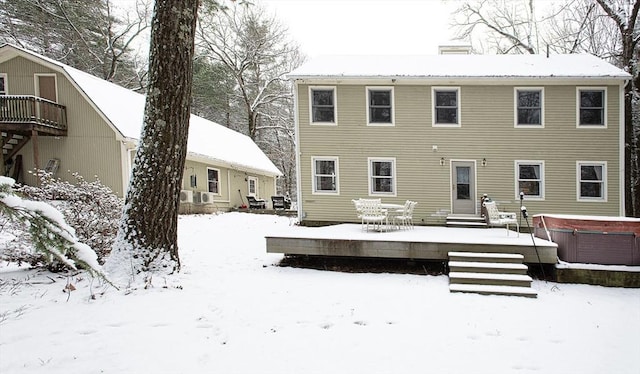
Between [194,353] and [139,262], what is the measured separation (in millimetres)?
2206

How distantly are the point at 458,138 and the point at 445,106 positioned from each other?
113 cm

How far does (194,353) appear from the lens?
2.96m

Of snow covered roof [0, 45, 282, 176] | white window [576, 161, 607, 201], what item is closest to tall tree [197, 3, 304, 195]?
snow covered roof [0, 45, 282, 176]

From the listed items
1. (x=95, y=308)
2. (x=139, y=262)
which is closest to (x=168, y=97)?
(x=139, y=262)

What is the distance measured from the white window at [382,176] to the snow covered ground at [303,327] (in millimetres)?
5380

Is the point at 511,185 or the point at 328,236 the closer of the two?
the point at 328,236

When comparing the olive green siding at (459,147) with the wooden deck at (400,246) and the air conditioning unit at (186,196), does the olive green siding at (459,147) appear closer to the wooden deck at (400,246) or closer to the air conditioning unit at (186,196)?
the wooden deck at (400,246)

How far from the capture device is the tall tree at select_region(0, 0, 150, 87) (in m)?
16.0

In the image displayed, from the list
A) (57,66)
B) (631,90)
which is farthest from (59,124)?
(631,90)

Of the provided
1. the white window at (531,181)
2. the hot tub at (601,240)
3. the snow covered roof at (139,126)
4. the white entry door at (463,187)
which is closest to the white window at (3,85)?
the snow covered roof at (139,126)

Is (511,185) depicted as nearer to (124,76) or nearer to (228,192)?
(228,192)

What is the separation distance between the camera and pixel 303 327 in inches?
144

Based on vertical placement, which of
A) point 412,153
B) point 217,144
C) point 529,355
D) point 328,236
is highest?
point 217,144

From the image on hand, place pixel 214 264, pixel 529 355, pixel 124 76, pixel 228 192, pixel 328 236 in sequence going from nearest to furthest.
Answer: pixel 529 355 < pixel 214 264 < pixel 328 236 < pixel 228 192 < pixel 124 76
